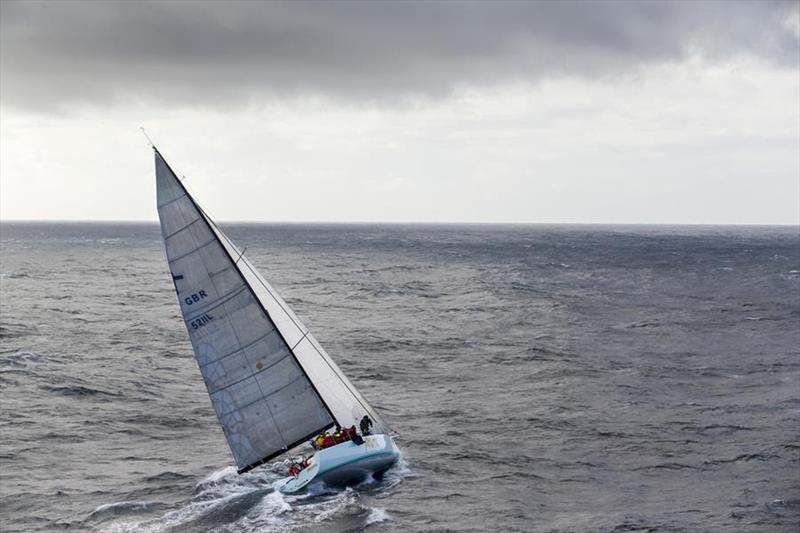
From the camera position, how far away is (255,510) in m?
27.3

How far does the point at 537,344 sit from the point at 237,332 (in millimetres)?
34393

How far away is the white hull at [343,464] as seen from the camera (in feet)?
92.4

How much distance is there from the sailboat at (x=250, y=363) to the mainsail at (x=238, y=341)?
0.03m

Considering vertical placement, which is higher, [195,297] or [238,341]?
[195,297]

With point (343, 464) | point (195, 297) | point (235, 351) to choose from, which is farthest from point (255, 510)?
point (195, 297)

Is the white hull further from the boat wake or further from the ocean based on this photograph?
the ocean

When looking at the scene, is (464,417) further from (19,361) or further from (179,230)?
(19,361)

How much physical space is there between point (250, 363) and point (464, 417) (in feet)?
47.4

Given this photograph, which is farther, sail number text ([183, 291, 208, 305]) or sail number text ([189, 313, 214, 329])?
sail number text ([189, 313, 214, 329])

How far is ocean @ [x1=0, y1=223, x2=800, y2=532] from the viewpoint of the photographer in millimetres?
27391

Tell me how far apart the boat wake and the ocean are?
10 cm

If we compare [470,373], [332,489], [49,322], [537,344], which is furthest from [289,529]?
[49,322]

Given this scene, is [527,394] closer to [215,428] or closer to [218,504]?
[215,428]

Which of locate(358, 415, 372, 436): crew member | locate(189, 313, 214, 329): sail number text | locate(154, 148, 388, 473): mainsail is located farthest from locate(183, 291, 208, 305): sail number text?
locate(358, 415, 372, 436): crew member
